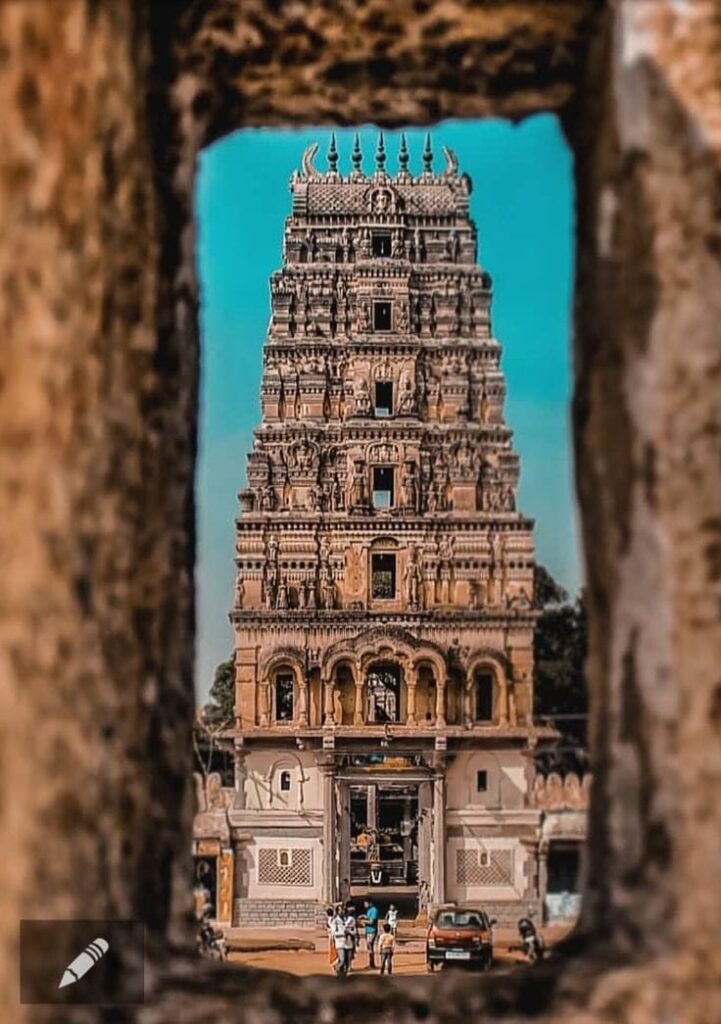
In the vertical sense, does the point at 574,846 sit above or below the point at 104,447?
below

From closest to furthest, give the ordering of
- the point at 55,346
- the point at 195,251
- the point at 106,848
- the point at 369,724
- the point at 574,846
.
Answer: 1. the point at 55,346
2. the point at 106,848
3. the point at 195,251
4. the point at 574,846
5. the point at 369,724

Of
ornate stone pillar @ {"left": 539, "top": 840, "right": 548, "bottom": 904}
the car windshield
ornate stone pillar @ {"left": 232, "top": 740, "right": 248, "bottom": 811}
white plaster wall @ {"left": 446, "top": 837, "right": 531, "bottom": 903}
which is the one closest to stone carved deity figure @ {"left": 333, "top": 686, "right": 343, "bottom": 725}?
ornate stone pillar @ {"left": 232, "top": 740, "right": 248, "bottom": 811}

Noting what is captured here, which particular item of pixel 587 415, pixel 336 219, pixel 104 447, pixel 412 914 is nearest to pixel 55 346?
pixel 104 447

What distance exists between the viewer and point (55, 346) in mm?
1999

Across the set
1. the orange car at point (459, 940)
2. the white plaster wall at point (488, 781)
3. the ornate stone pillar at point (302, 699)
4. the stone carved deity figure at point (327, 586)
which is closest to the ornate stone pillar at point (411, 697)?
the white plaster wall at point (488, 781)

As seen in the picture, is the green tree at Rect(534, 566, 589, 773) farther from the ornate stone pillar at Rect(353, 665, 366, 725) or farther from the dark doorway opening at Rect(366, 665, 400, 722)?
the ornate stone pillar at Rect(353, 665, 366, 725)

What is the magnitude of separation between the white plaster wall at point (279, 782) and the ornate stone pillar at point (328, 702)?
2.47 feet

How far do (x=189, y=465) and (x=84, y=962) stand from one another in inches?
38.9

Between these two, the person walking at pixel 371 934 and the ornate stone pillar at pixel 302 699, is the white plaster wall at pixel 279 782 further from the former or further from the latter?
the person walking at pixel 371 934

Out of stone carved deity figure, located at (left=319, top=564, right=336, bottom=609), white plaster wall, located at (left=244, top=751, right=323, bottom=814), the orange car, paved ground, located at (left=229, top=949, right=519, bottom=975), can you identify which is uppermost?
stone carved deity figure, located at (left=319, top=564, right=336, bottom=609)

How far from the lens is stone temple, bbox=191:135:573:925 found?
76.8 feet

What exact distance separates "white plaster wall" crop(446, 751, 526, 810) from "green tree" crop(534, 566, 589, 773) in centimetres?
55

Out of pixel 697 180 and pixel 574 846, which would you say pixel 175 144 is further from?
pixel 574 846

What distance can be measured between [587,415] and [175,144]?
972mm
